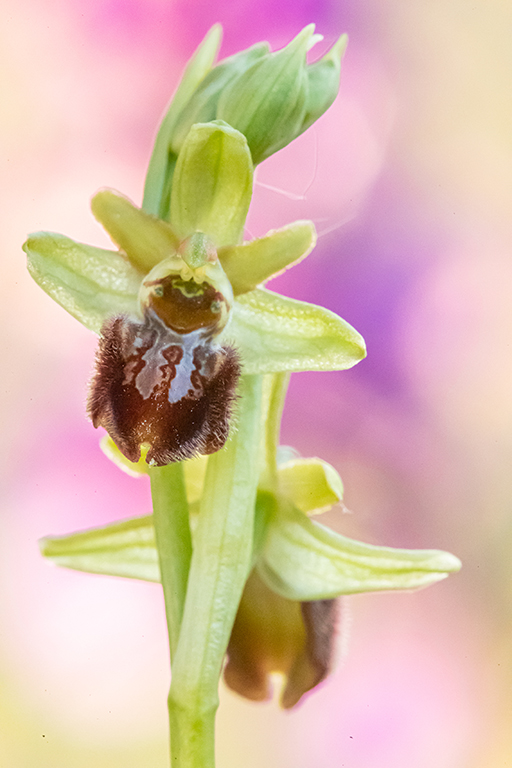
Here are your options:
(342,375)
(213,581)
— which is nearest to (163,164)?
(213,581)

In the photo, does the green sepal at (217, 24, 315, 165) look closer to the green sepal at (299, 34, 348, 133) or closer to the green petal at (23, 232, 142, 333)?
the green sepal at (299, 34, 348, 133)

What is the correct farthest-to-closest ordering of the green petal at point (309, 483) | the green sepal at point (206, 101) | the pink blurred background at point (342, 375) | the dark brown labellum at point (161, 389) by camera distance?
Answer: the pink blurred background at point (342, 375) < the green petal at point (309, 483) < the green sepal at point (206, 101) < the dark brown labellum at point (161, 389)

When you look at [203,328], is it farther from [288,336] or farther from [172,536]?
[172,536]

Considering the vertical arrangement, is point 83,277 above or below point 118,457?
above

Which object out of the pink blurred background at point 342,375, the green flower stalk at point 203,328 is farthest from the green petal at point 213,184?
the pink blurred background at point 342,375

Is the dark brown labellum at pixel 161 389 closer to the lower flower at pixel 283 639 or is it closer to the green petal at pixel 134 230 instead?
the green petal at pixel 134 230
